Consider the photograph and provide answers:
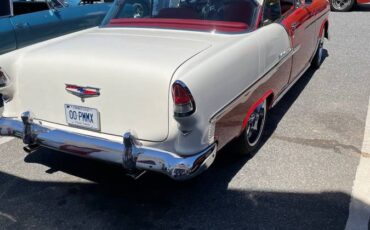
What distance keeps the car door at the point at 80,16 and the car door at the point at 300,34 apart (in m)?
3.00

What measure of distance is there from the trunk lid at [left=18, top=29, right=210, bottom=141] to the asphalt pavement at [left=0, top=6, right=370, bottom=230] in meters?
0.61

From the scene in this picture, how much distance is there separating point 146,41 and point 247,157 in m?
1.38

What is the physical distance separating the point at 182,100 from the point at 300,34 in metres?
2.51

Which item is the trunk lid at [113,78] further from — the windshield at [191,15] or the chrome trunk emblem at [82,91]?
the windshield at [191,15]

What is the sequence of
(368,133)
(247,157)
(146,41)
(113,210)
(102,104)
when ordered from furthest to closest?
(368,133) < (247,157) < (146,41) < (113,210) < (102,104)

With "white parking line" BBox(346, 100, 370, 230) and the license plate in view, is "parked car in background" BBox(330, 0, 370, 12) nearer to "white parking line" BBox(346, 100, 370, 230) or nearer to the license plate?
"white parking line" BBox(346, 100, 370, 230)

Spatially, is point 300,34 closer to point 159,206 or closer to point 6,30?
point 159,206

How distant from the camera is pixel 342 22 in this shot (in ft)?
33.5

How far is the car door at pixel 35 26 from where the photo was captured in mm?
5188

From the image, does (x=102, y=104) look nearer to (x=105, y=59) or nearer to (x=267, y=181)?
(x=105, y=59)

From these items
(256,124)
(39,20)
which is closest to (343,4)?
(39,20)

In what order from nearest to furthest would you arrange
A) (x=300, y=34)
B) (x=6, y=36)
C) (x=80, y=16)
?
(x=300, y=34)
(x=6, y=36)
(x=80, y=16)

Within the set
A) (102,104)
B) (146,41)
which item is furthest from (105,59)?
(146,41)

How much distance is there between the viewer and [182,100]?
263 centimetres
